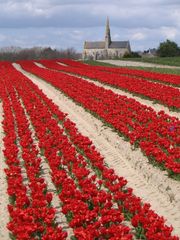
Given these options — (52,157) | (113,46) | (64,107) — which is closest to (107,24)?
(113,46)

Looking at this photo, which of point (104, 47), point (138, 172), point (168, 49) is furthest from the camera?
point (104, 47)

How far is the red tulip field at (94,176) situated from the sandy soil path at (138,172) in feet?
Answer: 0.06

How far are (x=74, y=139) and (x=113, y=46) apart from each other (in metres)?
139

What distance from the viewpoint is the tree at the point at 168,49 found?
91675 millimetres

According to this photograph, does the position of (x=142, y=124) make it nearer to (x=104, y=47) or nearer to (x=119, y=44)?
(x=119, y=44)

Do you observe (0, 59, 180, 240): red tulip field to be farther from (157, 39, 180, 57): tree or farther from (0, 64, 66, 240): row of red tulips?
(157, 39, 180, 57): tree

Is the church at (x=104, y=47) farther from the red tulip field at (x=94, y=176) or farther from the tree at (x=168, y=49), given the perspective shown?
the red tulip field at (x=94, y=176)

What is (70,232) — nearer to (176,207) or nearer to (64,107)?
(176,207)

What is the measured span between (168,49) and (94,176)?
85433 mm

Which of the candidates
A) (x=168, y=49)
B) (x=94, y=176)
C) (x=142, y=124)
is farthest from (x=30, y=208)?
(x=168, y=49)

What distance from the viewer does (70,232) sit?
27.0 feet

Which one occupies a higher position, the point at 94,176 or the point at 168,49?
the point at 168,49

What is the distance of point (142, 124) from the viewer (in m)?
16.5

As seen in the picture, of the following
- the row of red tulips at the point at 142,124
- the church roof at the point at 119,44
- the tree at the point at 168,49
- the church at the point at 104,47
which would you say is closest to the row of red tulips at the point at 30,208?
the row of red tulips at the point at 142,124
